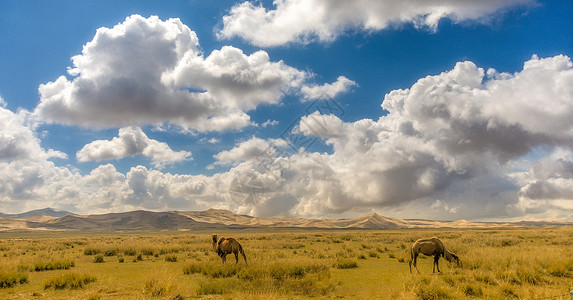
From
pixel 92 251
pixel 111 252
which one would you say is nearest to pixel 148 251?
pixel 111 252

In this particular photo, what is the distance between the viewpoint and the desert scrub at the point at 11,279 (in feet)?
44.4

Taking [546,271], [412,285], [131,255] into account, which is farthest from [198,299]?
[131,255]

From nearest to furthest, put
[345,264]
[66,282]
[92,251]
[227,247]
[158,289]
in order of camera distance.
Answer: [158,289], [66,282], [227,247], [345,264], [92,251]

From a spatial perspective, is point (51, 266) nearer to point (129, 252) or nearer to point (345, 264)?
point (129, 252)

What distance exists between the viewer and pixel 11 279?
13.8 meters

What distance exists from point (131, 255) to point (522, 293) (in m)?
27.4

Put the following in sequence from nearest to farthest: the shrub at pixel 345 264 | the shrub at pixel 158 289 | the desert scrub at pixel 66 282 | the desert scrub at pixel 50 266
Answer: the shrub at pixel 158 289 < the desert scrub at pixel 66 282 < the desert scrub at pixel 50 266 < the shrub at pixel 345 264

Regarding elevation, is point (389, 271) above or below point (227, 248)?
below

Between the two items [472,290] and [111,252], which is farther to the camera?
[111,252]

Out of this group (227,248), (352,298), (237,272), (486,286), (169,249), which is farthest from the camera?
(169,249)

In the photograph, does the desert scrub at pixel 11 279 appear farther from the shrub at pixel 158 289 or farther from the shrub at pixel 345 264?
the shrub at pixel 345 264

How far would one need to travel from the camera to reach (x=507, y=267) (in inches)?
598

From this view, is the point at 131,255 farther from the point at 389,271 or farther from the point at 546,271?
the point at 546,271

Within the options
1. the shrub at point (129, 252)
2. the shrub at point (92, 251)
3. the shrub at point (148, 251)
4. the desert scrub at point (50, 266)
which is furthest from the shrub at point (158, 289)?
the shrub at point (92, 251)
